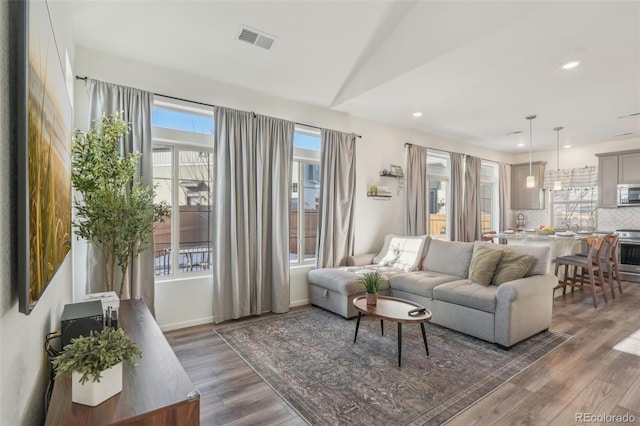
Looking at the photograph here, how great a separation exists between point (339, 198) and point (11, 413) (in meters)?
4.31

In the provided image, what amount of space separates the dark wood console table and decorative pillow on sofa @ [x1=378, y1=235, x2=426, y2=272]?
377 cm

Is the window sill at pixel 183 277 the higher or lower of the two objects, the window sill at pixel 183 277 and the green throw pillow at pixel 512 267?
the lower

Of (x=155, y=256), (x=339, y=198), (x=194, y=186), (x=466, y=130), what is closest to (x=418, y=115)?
(x=466, y=130)

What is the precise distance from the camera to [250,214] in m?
4.12

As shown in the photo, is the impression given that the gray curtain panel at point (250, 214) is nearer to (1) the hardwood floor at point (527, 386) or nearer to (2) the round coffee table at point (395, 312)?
(1) the hardwood floor at point (527, 386)

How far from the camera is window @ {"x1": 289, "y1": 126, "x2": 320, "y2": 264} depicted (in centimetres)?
487

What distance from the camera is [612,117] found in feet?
17.1

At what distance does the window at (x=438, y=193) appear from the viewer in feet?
22.0

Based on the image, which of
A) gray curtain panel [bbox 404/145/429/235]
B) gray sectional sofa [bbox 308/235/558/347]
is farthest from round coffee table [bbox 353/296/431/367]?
gray curtain panel [bbox 404/145/429/235]

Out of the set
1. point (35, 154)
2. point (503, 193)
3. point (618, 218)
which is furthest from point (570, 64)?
point (618, 218)

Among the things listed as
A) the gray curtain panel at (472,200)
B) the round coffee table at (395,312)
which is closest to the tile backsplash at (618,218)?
the gray curtain panel at (472,200)

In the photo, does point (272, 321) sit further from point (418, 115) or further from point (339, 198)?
point (418, 115)

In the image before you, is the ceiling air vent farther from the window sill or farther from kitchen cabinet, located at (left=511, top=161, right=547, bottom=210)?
kitchen cabinet, located at (left=511, top=161, right=547, bottom=210)

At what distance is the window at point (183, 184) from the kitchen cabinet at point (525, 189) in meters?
7.54
